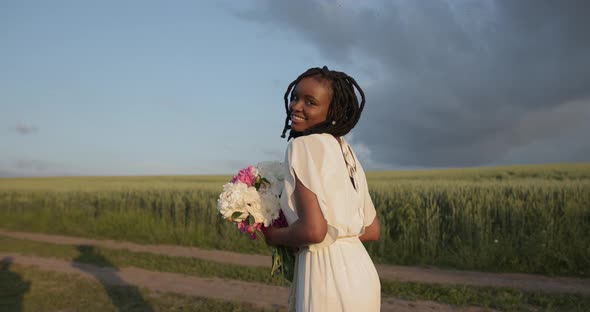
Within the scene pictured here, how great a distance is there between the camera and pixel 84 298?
25.2ft

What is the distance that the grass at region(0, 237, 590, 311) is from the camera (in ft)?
22.9

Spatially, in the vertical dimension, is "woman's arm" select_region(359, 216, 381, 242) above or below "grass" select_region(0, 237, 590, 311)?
above

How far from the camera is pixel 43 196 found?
819 inches

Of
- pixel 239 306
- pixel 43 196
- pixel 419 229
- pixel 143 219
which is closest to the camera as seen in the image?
pixel 239 306

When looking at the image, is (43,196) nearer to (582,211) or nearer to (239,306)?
(239,306)

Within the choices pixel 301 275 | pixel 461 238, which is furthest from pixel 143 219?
pixel 301 275

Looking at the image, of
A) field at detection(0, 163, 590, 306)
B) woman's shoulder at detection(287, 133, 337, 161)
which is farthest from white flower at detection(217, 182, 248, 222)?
field at detection(0, 163, 590, 306)

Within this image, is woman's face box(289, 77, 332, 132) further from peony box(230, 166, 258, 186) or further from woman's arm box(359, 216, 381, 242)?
woman's arm box(359, 216, 381, 242)

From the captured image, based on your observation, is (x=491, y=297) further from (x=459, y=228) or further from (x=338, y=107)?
(x=338, y=107)

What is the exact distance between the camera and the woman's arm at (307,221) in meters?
1.93

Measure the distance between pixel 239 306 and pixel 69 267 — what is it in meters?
5.49

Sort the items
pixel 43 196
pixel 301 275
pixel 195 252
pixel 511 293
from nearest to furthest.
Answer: pixel 301 275
pixel 511 293
pixel 195 252
pixel 43 196

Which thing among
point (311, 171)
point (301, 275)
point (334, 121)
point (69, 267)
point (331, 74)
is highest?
point (331, 74)

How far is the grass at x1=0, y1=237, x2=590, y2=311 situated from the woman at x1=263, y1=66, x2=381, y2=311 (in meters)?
5.44
